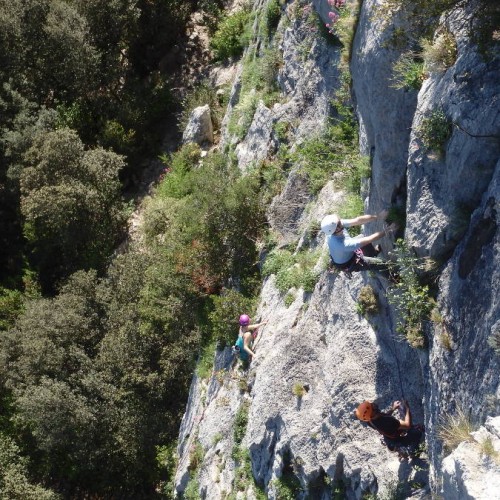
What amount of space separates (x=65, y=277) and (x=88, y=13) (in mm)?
9546

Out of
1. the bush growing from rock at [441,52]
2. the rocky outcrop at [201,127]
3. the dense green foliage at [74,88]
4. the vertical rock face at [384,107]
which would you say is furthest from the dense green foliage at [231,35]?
the bush growing from rock at [441,52]

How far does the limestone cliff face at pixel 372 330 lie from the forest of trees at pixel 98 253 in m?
1.65

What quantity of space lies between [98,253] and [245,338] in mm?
9315

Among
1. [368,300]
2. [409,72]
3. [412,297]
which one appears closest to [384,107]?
[409,72]

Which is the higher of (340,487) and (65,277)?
(65,277)

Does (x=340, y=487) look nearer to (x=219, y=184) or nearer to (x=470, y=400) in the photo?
(x=470, y=400)

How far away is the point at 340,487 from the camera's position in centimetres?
1137

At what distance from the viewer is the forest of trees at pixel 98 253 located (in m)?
17.4

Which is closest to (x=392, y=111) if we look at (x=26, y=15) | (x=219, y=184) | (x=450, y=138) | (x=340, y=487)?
(x=450, y=138)

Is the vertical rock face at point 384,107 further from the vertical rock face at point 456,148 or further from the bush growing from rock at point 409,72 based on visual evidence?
the vertical rock face at point 456,148

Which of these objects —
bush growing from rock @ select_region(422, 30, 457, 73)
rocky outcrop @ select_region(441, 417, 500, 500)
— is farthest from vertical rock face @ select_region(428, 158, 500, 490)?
bush growing from rock @ select_region(422, 30, 457, 73)

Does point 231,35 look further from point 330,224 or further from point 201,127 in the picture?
point 330,224

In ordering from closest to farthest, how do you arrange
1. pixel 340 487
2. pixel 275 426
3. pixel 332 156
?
pixel 340 487 < pixel 275 426 < pixel 332 156

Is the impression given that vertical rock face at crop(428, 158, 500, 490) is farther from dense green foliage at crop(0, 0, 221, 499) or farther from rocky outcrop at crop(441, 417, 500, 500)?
dense green foliage at crop(0, 0, 221, 499)
